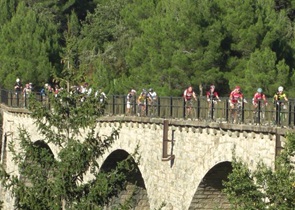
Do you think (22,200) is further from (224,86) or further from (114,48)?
(114,48)

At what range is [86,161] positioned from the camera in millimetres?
30875

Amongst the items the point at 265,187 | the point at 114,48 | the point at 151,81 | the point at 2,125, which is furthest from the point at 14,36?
the point at 265,187

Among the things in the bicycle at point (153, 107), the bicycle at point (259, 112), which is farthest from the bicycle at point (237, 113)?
the bicycle at point (153, 107)

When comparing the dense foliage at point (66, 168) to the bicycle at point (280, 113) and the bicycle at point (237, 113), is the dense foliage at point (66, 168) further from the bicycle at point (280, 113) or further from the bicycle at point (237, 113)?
the bicycle at point (280, 113)

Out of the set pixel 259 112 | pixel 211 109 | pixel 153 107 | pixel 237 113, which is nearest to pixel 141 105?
pixel 153 107

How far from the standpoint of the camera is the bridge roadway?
30.4 meters

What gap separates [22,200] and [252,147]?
5.85 metres

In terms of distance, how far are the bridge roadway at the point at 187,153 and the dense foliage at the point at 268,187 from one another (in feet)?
13.1

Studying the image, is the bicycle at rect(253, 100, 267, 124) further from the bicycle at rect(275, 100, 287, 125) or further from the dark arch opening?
the dark arch opening

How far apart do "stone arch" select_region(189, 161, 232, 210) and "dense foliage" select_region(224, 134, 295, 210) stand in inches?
320

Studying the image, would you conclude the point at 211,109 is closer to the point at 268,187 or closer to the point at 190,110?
the point at 190,110

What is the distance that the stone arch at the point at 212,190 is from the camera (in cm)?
3338

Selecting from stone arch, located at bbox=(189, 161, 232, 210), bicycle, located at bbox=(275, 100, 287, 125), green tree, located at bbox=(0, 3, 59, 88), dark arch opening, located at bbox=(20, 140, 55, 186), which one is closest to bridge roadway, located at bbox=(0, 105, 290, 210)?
stone arch, located at bbox=(189, 161, 232, 210)

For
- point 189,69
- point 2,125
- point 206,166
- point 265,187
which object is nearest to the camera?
point 265,187
